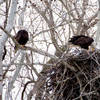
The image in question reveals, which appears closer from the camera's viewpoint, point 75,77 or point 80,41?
point 75,77

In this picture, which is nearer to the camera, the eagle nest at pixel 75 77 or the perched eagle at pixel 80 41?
the eagle nest at pixel 75 77

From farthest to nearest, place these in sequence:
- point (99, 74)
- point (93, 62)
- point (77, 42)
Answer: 1. point (77, 42)
2. point (93, 62)
3. point (99, 74)

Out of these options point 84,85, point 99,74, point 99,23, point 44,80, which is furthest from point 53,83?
point 99,23

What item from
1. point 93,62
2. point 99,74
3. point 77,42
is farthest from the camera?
point 77,42

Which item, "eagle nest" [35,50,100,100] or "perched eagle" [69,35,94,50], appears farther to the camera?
"perched eagle" [69,35,94,50]

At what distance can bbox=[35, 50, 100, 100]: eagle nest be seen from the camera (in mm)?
3061

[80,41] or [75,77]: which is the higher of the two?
[80,41]

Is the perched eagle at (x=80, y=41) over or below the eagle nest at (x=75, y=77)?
over

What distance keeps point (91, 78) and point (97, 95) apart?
0.19 m

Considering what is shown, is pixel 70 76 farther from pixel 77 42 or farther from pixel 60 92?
pixel 77 42

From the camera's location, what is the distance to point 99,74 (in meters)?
2.96

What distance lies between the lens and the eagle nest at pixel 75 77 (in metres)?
3.06

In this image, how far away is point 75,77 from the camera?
3146 millimetres

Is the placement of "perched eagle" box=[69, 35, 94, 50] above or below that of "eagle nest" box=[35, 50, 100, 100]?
above
